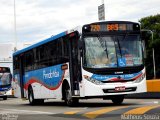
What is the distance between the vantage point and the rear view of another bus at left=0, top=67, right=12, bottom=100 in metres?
42.8

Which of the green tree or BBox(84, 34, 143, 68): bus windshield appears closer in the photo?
BBox(84, 34, 143, 68): bus windshield

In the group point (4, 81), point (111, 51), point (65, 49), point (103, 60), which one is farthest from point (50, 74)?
point (4, 81)

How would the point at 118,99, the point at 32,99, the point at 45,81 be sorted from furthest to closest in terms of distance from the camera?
1. the point at 32,99
2. the point at 45,81
3. the point at 118,99

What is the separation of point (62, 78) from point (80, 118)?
6.83 m

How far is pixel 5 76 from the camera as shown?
43094mm

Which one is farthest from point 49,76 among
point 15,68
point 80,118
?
point 80,118

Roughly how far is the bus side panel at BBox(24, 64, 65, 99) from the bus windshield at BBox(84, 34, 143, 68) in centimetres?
262

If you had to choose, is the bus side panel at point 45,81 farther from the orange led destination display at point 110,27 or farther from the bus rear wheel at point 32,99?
the orange led destination display at point 110,27

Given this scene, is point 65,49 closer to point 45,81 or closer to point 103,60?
point 103,60

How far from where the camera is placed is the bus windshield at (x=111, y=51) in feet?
60.4

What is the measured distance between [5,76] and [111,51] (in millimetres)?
25863

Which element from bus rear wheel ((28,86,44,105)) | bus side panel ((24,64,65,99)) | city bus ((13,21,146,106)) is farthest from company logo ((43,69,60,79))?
bus rear wheel ((28,86,44,105))

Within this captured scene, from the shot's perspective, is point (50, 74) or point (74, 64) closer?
point (74, 64)

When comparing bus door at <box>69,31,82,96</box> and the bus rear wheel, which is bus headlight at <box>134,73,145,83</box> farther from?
the bus rear wheel
